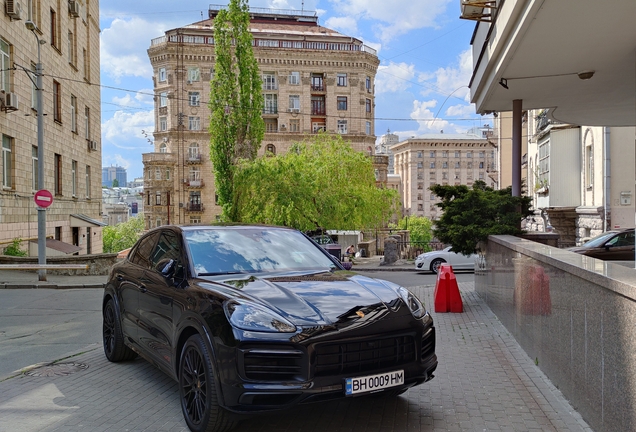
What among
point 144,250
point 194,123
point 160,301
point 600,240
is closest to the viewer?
point 160,301

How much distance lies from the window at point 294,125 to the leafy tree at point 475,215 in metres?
57.1

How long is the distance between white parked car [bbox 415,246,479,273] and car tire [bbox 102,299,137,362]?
17.3m

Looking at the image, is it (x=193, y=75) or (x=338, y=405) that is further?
(x=193, y=75)

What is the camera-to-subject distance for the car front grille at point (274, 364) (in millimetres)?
4094

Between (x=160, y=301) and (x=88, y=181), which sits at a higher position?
(x=88, y=181)

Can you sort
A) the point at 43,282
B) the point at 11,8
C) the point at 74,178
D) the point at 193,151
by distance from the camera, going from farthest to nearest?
the point at 193,151 → the point at 74,178 → the point at 11,8 → the point at 43,282

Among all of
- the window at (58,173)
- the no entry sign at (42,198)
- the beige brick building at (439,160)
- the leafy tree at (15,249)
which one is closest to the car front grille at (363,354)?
the no entry sign at (42,198)

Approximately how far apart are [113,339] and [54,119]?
21930mm

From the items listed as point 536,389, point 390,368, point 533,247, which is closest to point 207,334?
point 390,368

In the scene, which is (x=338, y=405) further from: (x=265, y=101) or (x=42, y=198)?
(x=265, y=101)

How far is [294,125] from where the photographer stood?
6844 centimetres

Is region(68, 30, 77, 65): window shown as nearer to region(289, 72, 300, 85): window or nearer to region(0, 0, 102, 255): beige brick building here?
region(0, 0, 102, 255): beige brick building

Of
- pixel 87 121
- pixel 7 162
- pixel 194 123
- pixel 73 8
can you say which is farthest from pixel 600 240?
pixel 194 123

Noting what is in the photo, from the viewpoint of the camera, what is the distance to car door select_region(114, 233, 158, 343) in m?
6.22
